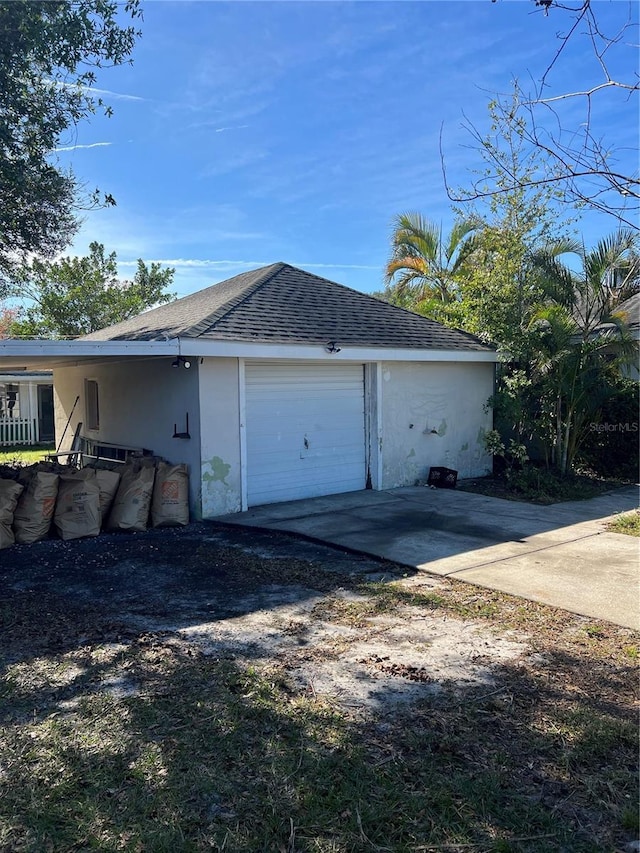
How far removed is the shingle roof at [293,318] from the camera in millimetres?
9266

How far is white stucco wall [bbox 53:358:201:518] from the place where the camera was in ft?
28.7

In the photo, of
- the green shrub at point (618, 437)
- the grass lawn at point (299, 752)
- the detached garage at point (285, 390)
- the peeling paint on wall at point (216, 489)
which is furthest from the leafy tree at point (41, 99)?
the green shrub at point (618, 437)

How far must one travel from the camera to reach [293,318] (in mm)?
10430

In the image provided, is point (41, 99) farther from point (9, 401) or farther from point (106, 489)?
point (9, 401)

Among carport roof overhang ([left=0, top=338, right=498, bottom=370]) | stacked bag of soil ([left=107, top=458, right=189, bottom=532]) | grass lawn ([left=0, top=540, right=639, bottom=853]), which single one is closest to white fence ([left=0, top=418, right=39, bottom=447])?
carport roof overhang ([left=0, top=338, right=498, bottom=370])

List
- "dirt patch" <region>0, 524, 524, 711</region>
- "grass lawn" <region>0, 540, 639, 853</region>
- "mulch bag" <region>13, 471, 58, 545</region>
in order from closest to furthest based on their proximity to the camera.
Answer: "grass lawn" <region>0, 540, 639, 853</region>
"dirt patch" <region>0, 524, 524, 711</region>
"mulch bag" <region>13, 471, 58, 545</region>

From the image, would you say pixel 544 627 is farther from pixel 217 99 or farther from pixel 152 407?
pixel 217 99

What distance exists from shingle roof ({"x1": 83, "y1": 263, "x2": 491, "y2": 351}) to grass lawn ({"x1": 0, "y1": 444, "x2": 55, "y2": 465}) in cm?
431

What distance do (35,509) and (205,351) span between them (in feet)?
9.73

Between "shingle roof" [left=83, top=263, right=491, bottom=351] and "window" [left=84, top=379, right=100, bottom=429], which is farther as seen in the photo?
"window" [left=84, top=379, right=100, bottom=429]

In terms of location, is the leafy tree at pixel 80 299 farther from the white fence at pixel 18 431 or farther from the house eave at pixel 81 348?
the house eave at pixel 81 348

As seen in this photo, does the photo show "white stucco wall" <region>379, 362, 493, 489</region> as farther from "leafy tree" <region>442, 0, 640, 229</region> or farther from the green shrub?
"leafy tree" <region>442, 0, 640, 229</region>

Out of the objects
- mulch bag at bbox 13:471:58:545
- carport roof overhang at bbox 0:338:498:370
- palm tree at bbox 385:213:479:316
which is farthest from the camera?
palm tree at bbox 385:213:479:316

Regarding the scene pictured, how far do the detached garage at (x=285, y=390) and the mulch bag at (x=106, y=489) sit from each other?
1.08 m
